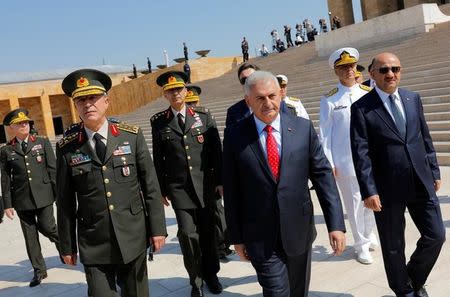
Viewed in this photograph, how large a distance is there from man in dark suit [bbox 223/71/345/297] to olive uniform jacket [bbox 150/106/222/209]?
1340 mm

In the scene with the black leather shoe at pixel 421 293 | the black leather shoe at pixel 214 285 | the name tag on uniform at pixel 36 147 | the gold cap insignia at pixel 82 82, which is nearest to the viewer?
the gold cap insignia at pixel 82 82

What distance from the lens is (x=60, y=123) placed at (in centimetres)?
4241

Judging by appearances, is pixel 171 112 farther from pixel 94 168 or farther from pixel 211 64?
pixel 211 64

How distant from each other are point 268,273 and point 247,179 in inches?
22.3

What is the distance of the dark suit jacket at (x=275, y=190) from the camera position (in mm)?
2662

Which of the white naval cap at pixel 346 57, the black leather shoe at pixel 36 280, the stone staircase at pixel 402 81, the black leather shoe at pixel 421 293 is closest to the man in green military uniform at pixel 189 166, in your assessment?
the white naval cap at pixel 346 57

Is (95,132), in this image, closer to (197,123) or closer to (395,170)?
(197,123)

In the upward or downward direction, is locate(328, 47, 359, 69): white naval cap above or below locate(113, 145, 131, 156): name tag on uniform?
above

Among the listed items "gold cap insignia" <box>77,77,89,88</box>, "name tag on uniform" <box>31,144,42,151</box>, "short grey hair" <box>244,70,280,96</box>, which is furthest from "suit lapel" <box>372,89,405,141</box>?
"name tag on uniform" <box>31,144,42,151</box>

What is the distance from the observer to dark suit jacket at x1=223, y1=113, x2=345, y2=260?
2.66 m

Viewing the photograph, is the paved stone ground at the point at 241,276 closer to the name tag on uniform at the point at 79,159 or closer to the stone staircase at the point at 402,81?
the name tag on uniform at the point at 79,159

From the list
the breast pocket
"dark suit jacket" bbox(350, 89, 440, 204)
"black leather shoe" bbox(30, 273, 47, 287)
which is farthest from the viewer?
"black leather shoe" bbox(30, 273, 47, 287)

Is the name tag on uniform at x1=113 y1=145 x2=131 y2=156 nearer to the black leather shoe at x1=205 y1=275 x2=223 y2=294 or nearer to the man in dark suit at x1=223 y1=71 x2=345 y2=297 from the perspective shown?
the man in dark suit at x1=223 y1=71 x2=345 y2=297

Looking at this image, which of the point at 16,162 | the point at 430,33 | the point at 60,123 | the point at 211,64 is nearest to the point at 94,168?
the point at 16,162
